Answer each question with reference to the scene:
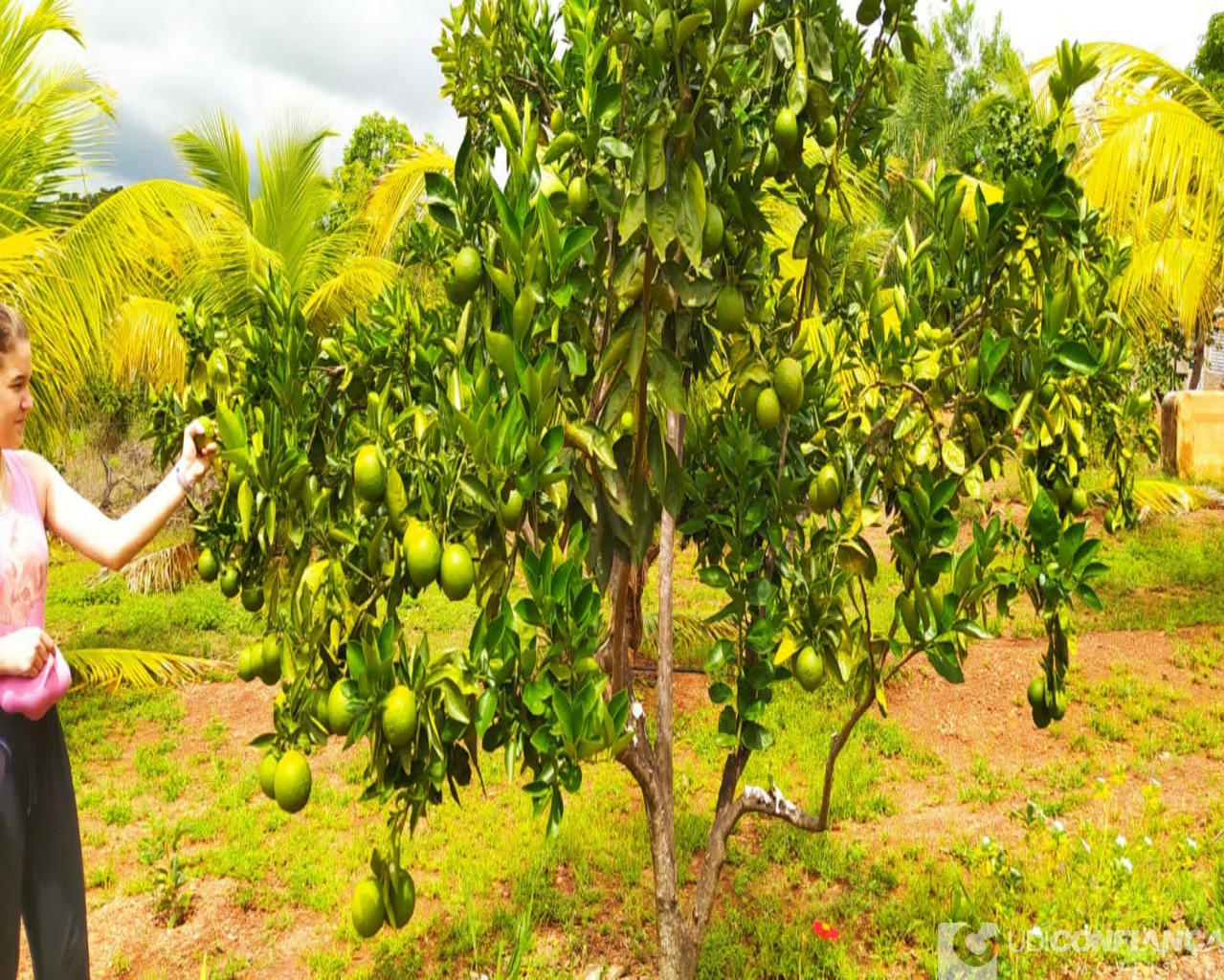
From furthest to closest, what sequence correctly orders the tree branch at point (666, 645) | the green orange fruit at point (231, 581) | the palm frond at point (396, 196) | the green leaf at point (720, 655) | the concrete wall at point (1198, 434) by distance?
1. the concrete wall at point (1198, 434)
2. the palm frond at point (396, 196)
3. the tree branch at point (666, 645)
4. the green leaf at point (720, 655)
5. the green orange fruit at point (231, 581)

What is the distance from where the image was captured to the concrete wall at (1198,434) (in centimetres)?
1022

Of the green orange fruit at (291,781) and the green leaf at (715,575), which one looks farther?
the green leaf at (715,575)

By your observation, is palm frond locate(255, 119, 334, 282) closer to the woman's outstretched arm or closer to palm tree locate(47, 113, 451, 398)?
palm tree locate(47, 113, 451, 398)

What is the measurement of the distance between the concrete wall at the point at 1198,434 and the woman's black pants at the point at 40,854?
11609 millimetres

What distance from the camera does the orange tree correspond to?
130cm

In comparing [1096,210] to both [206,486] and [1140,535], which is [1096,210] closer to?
[1140,535]

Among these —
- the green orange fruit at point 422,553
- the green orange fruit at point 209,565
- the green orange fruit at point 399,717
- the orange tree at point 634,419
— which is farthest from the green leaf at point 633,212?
the green orange fruit at point 209,565

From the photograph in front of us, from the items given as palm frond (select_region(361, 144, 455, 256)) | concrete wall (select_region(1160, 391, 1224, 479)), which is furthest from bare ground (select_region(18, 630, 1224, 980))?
concrete wall (select_region(1160, 391, 1224, 479))

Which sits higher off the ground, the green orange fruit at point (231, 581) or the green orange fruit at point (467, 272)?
the green orange fruit at point (467, 272)

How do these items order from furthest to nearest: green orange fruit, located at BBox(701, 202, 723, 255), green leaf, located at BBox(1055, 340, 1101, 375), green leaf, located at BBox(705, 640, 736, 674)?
1. green leaf, located at BBox(705, 640, 736, 674)
2. green leaf, located at BBox(1055, 340, 1101, 375)
3. green orange fruit, located at BBox(701, 202, 723, 255)

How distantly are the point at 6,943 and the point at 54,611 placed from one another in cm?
736

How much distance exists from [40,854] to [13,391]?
1039mm

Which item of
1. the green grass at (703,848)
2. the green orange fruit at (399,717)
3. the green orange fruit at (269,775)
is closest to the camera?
the green orange fruit at (399,717)

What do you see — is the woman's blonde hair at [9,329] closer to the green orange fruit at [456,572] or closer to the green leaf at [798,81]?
the green orange fruit at [456,572]
